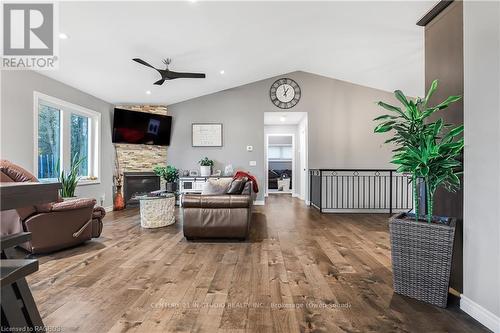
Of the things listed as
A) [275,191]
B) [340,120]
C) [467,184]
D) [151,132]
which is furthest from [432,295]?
[275,191]

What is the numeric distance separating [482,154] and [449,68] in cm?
93

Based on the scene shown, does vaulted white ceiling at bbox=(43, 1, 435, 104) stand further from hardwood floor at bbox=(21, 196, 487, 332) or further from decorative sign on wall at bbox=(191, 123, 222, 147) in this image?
hardwood floor at bbox=(21, 196, 487, 332)

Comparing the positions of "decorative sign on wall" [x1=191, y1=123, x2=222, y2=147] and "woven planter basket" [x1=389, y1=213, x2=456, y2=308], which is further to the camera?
"decorative sign on wall" [x1=191, y1=123, x2=222, y2=147]

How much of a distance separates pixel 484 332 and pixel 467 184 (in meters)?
0.96

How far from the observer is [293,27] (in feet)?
13.4

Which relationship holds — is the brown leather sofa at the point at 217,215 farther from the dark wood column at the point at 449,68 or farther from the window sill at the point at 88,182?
the window sill at the point at 88,182

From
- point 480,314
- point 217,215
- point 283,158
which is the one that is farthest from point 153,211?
point 283,158

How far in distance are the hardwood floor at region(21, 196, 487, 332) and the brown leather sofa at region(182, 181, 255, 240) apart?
176 mm

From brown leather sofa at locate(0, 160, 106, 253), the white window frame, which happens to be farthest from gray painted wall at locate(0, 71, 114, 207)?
brown leather sofa at locate(0, 160, 106, 253)

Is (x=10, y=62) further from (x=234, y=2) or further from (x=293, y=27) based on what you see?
(x=293, y=27)

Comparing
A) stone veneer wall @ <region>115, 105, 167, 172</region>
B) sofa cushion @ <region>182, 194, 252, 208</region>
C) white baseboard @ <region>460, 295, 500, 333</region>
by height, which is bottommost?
white baseboard @ <region>460, 295, 500, 333</region>

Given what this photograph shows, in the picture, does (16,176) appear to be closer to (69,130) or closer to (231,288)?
(69,130)

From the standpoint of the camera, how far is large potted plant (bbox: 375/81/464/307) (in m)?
1.86

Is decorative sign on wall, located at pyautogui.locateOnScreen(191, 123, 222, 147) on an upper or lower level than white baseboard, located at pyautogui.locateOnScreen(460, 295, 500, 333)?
upper
